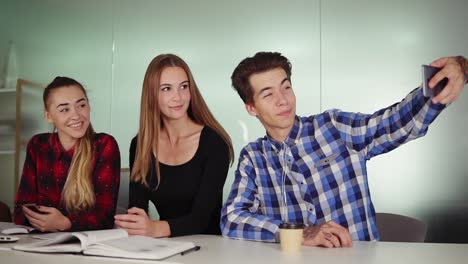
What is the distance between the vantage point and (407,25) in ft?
11.6

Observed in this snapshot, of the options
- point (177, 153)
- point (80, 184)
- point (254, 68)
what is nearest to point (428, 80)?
point (254, 68)

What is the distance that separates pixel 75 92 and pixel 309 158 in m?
1.33

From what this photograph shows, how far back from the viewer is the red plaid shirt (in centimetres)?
247

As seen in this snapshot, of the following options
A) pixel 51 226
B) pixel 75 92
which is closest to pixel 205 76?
pixel 75 92

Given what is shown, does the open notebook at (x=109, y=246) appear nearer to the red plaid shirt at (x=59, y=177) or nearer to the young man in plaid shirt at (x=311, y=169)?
the young man in plaid shirt at (x=311, y=169)

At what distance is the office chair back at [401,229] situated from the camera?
229cm

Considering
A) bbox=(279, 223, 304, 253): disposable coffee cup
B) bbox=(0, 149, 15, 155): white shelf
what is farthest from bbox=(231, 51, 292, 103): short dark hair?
bbox=(0, 149, 15, 155): white shelf

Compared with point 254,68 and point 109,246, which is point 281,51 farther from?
point 109,246

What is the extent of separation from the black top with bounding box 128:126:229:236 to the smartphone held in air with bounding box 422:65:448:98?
96cm

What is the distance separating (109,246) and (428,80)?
100 centimetres

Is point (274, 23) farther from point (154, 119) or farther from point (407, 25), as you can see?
point (154, 119)

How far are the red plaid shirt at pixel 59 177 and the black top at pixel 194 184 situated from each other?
208 millimetres

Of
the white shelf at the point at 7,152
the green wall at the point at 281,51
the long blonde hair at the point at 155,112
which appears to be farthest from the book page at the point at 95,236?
the white shelf at the point at 7,152

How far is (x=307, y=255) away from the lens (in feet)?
4.69
